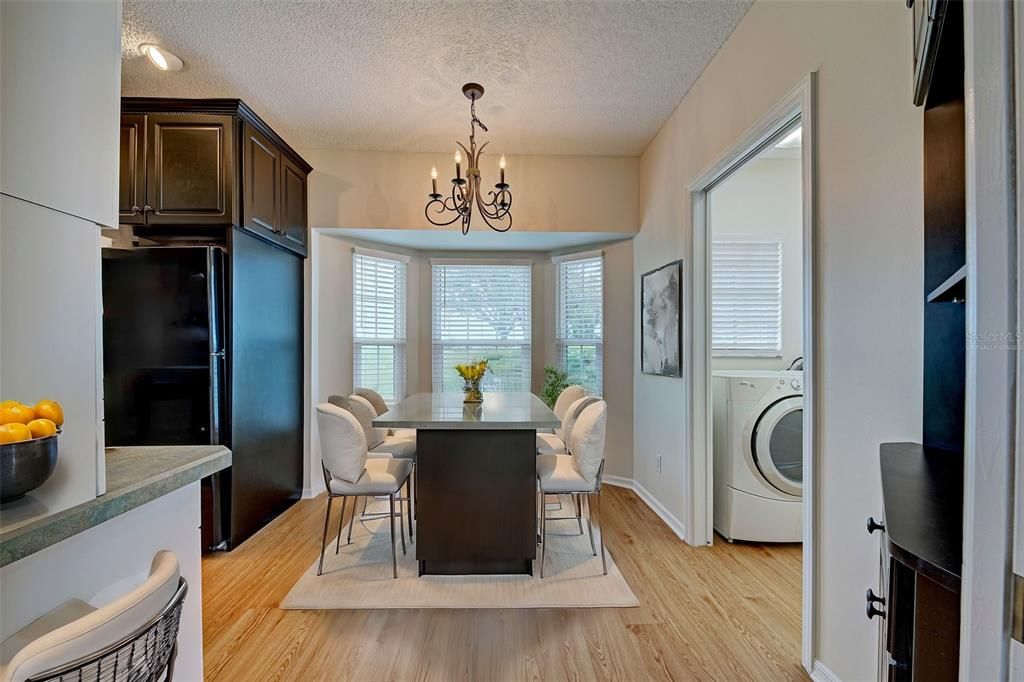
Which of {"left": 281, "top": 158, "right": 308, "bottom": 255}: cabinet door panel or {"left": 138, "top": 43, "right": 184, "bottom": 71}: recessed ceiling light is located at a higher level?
{"left": 138, "top": 43, "right": 184, "bottom": 71}: recessed ceiling light

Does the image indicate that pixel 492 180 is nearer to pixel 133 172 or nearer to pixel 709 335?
pixel 709 335

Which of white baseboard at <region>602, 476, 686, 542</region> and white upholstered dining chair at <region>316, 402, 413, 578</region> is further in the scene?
white baseboard at <region>602, 476, 686, 542</region>

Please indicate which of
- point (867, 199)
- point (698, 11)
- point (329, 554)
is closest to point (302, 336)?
point (329, 554)

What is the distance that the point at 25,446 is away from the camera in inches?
31.1

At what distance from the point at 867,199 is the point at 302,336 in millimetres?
3797

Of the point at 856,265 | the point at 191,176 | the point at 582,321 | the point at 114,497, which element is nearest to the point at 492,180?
the point at 582,321

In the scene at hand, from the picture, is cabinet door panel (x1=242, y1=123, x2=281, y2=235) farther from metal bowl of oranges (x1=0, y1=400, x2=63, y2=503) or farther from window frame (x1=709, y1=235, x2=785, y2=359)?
window frame (x1=709, y1=235, x2=785, y2=359)

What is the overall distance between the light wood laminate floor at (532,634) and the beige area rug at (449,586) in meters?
0.06

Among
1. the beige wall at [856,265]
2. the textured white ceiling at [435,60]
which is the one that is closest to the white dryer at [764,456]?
the beige wall at [856,265]

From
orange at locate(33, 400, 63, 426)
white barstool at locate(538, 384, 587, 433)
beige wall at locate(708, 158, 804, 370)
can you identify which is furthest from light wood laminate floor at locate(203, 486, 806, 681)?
beige wall at locate(708, 158, 804, 370)

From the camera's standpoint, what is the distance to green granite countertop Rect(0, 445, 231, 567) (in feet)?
2.58

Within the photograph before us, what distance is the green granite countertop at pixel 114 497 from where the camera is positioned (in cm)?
79

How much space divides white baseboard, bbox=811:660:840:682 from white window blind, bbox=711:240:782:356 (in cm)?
234

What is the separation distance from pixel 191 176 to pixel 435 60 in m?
1.68
